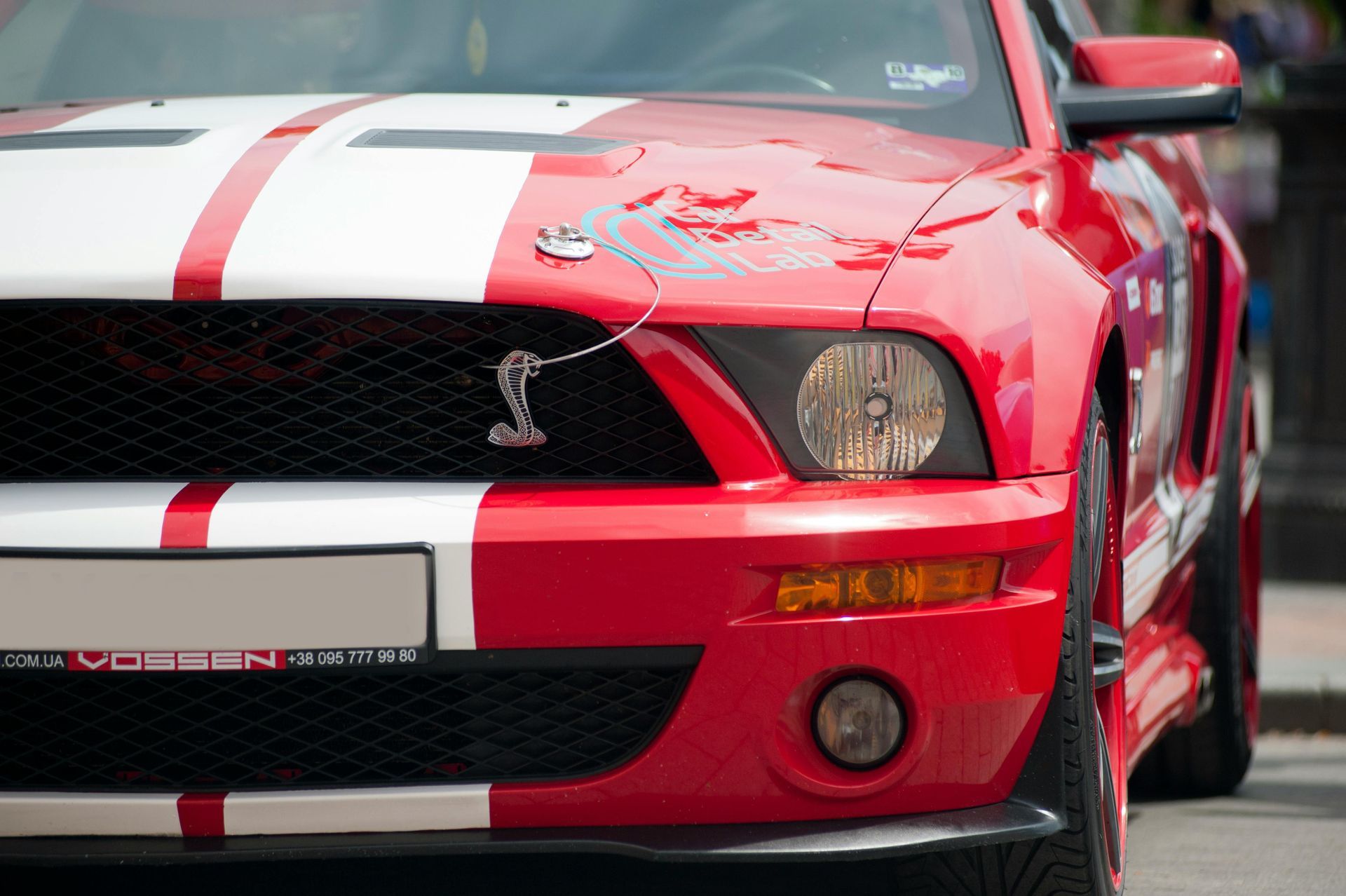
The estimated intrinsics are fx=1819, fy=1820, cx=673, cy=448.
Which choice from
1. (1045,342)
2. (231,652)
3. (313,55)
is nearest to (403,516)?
(231,652)

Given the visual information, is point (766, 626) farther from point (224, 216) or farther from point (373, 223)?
point (224, 216)

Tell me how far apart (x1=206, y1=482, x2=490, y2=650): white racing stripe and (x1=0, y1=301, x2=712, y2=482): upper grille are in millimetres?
65

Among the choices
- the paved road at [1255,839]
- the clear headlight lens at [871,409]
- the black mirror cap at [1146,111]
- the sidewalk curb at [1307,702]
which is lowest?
the sidewalk curb at [1307,702]

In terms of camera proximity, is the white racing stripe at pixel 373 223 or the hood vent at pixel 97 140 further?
the hood vent at pixel 97 140

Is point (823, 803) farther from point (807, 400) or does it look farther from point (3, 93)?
point (3, 93)

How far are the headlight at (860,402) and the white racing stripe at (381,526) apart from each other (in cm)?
34

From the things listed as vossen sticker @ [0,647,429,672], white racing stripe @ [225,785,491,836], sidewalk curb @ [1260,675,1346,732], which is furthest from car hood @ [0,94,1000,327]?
sidewalk curb @ [1260,675,1346,732]

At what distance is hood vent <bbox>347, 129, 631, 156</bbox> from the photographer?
7.75 feet

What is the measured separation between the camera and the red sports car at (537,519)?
199cm

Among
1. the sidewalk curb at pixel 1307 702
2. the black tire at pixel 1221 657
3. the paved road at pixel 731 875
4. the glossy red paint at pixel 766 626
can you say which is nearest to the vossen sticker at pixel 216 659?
the glossy red paint at pixel 766 626

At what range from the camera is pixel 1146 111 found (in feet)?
9.98

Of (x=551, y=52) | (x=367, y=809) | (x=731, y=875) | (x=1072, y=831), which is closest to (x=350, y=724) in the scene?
(x=367, y=809)

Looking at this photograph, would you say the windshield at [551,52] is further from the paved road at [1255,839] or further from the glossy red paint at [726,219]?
the paved road at [1255,839]

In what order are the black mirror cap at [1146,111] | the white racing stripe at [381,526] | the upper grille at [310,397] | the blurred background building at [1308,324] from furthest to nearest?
the blurred background building at [1308,324]
the black mirror cap at [1146,111]
the upper grille at [310,397]
the white racing stripe at [381,526]
